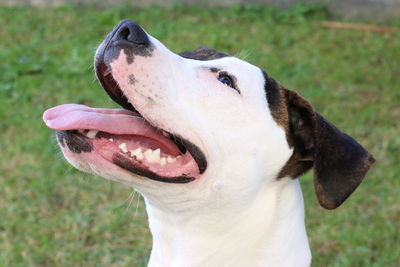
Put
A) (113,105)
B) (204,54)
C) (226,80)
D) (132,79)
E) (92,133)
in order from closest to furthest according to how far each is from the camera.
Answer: (132,79) < (92,133) < (226,80) < (204,54) < (113,105)

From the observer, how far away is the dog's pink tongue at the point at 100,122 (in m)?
2.70

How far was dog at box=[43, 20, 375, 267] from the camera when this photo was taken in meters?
2.64

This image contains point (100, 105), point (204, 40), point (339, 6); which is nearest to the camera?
point (100, 105)

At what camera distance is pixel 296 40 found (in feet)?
27.9

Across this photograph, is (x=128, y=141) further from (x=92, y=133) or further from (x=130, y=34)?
(x=130, y=34)

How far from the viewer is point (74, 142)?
2.65 m

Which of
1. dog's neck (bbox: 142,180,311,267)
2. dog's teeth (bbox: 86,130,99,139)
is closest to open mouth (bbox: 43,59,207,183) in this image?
dog's teeth (bbox: 86,130,99,139)

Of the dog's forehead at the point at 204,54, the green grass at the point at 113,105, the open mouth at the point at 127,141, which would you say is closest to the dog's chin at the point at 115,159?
the open mouth at the point at 127,141

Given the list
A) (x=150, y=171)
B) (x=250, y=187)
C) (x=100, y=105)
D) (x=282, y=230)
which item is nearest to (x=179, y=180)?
(x=150, y=171)

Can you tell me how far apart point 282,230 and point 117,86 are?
916 millimetres

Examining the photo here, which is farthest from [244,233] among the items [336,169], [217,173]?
[336,169]

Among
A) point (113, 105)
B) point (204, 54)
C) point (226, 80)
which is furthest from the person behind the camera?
point (113, 105)

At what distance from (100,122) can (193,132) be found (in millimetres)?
366

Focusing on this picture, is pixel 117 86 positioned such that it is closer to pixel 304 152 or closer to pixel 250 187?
pixel 250 187
